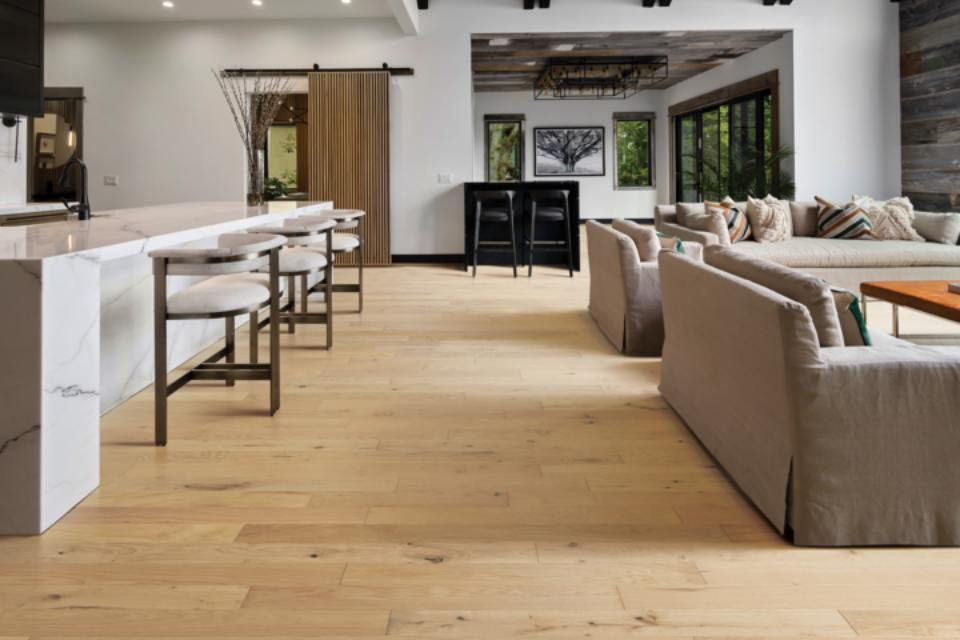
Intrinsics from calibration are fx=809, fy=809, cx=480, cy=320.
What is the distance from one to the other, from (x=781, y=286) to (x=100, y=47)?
952cm

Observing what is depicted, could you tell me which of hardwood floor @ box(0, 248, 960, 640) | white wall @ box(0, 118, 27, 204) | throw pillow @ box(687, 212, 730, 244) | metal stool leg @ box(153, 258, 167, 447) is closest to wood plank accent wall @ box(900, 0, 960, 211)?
throw pillow @ box(687, 212, 730, 244)

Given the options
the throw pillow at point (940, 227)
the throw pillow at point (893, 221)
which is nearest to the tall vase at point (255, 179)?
the throw pillow at point (893, 221)

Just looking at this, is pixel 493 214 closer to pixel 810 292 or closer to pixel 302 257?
pixel 302 257

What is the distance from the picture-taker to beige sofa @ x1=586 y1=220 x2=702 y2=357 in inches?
184

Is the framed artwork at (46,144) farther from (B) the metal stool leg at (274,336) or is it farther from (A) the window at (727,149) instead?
(A) the window at (727,149)

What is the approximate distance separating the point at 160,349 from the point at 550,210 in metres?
6.39

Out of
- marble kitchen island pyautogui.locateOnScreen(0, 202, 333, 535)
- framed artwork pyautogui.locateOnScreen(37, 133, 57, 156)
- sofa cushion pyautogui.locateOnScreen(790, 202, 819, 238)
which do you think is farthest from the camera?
framed artwork pyautogui.locateOnScreen(37, 133, 57, 156)

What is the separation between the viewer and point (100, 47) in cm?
965

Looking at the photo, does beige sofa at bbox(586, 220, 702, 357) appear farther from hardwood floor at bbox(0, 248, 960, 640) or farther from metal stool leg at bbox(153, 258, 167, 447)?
metal stool leg at bbox(153, 258, 167, 447)

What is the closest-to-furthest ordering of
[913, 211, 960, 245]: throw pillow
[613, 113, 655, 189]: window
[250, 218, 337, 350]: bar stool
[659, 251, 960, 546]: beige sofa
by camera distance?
1. [659, 251, 960, 546]: beige sofa
2. [250, 218, 337, 350]: bar stool
3. [913, 211, 960, 245]: throw pillow
4. [613, 113, 655, 189]: window

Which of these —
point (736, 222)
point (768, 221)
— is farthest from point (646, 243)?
point (768, 221)

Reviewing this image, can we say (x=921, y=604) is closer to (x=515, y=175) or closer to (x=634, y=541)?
(x=634, y=541)

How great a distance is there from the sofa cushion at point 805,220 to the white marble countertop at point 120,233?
4695mm

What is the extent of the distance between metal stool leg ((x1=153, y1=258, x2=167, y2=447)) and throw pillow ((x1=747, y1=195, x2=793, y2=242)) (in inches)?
206
